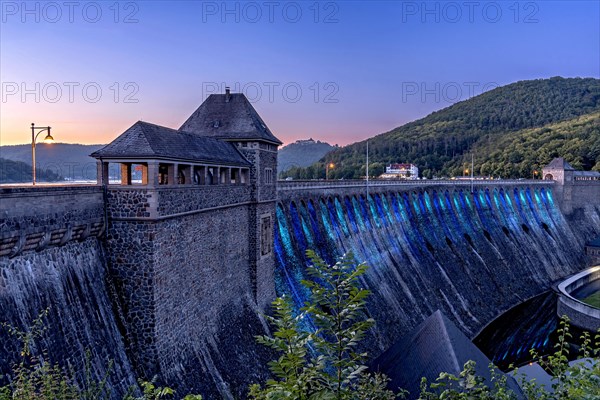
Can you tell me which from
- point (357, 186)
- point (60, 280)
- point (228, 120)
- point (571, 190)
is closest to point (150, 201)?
point (60, 280)

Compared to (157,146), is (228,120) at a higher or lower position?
higher

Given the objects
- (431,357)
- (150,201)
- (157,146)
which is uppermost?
(157,146)

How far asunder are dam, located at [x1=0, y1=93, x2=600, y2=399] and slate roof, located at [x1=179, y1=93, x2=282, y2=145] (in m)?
0.08

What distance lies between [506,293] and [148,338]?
47.3 meters

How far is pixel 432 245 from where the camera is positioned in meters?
52.7

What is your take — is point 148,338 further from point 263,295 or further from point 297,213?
Result: point 297,213

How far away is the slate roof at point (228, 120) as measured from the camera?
26219 millimetres

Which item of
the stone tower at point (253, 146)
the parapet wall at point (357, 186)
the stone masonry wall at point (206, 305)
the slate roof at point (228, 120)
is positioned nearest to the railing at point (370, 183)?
the parapet wall at point (357, 186)

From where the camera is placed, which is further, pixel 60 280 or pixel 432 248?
pixel 432 248

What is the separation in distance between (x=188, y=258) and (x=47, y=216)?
6.30 meters

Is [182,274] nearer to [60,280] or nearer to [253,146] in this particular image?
[60,280]

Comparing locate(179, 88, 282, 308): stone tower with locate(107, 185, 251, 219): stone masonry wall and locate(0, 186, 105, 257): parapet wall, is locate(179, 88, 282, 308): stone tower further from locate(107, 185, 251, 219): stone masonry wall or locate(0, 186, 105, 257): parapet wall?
locate(0, 186, 105, 257): parapet wall

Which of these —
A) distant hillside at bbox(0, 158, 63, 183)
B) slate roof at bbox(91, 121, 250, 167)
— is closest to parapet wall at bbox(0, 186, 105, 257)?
slate roof at bbox(91, 121, 250, 167)

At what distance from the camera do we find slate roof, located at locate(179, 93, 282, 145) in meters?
26.2
